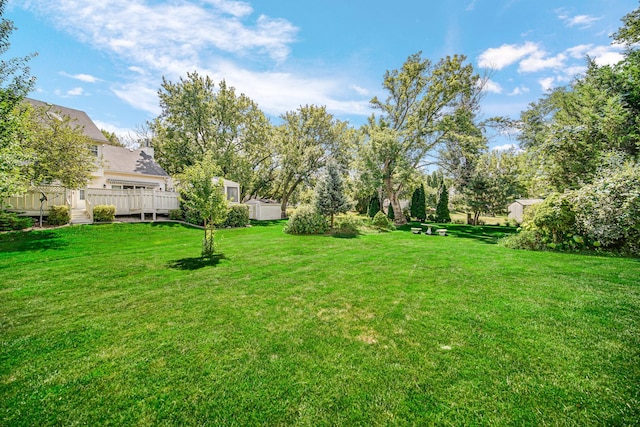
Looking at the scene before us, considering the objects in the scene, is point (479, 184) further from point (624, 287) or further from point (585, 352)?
point (585, 352)

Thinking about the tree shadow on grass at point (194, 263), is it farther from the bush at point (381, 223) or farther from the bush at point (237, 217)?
the bush at point (381, 223)

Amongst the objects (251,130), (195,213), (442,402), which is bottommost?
(442,402)

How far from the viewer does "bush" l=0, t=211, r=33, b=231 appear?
9234mm

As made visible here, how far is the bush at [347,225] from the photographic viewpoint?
13848 mm

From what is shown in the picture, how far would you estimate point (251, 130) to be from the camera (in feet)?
82.6

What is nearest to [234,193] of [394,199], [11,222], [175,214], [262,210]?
[262,210]

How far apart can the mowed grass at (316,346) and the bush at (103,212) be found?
21.9ft

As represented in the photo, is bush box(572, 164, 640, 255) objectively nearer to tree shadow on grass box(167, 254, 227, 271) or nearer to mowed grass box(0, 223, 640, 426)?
mowed grass box(0, 223, 640, 426)

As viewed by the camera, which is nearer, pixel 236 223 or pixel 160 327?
pixel 160 327

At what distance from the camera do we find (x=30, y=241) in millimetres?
8391

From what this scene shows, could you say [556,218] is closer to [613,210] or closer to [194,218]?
[613,210]

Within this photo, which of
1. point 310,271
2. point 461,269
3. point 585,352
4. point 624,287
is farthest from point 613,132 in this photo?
point 310,271

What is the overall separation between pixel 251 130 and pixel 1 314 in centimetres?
2386

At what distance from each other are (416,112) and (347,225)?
1248cm
